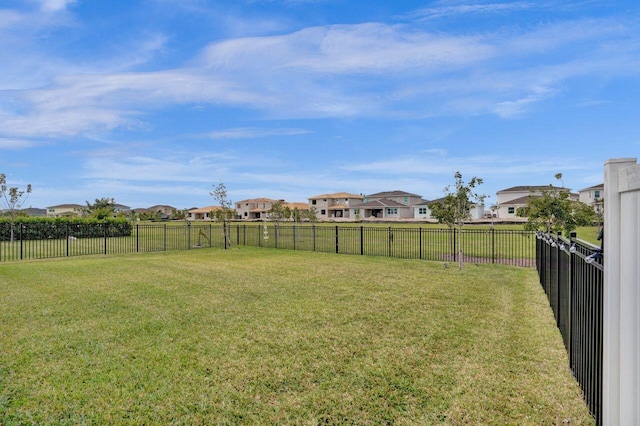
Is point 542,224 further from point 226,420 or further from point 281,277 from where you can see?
point 226,420

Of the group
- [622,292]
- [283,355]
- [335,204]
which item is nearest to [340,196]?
[335,204]

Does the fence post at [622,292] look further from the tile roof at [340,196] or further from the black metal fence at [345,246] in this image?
the tile roof at [340,196]

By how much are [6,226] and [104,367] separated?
2481cm

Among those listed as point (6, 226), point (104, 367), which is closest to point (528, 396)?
point (104, 367)

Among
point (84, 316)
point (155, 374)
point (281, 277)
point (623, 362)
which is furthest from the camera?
point (281, 277)

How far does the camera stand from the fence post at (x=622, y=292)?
1.62 metres

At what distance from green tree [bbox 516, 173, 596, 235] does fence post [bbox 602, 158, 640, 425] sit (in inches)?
417

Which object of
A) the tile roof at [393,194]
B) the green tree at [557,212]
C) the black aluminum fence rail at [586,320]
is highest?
the tile roof at [393,194]

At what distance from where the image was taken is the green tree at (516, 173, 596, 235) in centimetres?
1121

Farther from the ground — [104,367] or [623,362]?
[623,362]

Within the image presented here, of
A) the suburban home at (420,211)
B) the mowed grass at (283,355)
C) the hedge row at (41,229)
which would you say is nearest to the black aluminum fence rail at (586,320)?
the mowed grass at (283,355)

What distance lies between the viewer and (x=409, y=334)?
5.09m

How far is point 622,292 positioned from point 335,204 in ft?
233

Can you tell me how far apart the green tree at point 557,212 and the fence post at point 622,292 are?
10.6 m
